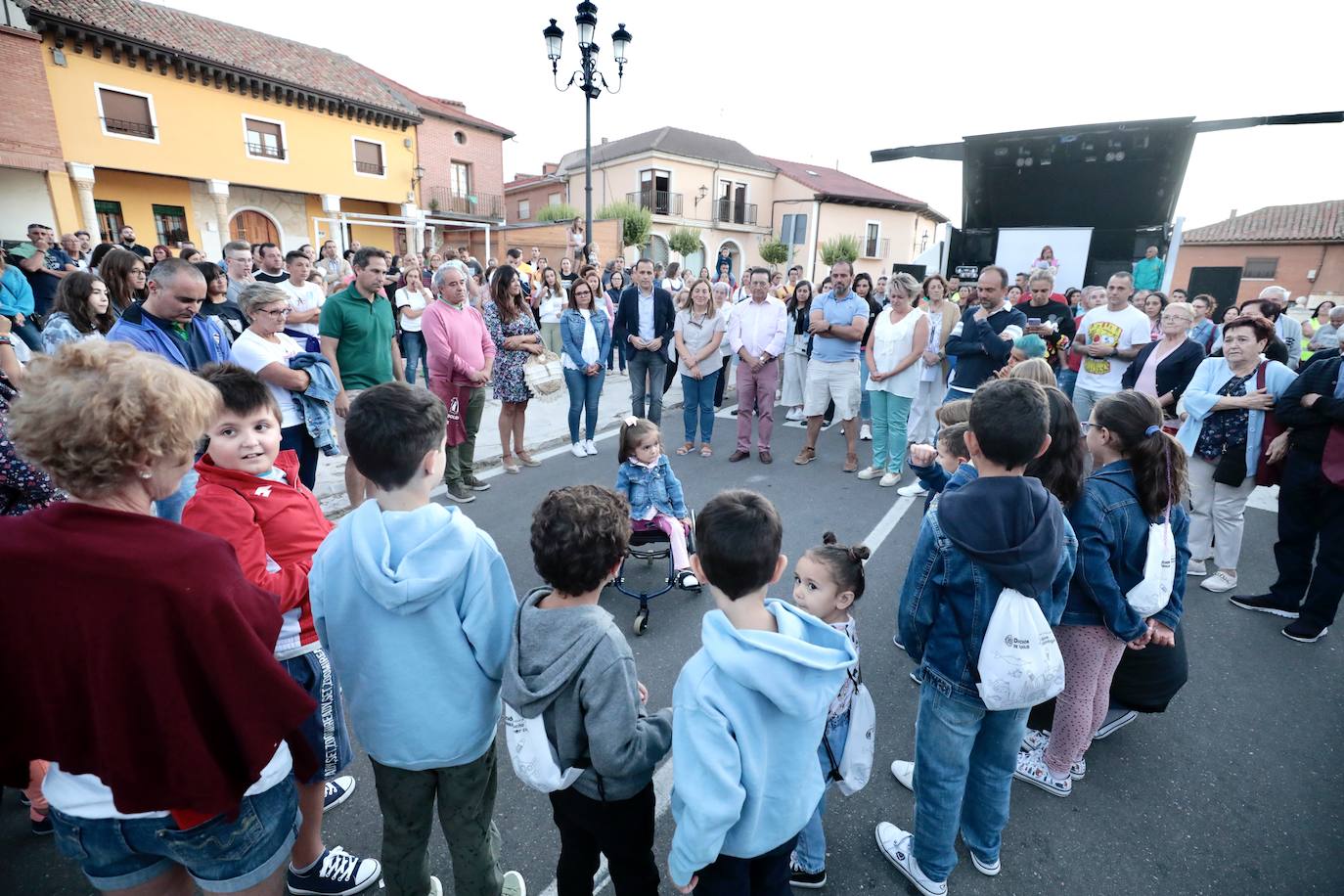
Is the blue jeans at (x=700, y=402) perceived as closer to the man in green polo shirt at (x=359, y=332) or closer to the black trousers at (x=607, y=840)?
the man in green polo shirt at (x=359, y=332)

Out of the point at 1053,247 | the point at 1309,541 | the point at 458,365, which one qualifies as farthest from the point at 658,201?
the point at 1309,541

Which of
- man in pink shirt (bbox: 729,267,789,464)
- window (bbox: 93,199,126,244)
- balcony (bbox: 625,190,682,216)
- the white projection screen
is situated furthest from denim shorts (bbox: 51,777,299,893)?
balcony (bbox: 625,190,682,216)

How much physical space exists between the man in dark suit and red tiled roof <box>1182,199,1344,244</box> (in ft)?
127

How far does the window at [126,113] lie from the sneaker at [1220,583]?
1074 inches

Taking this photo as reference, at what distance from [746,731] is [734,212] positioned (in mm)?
37370

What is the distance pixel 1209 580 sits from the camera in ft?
14.0

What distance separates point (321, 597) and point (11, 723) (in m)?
0.57

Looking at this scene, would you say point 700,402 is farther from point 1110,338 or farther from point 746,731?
point 746,731

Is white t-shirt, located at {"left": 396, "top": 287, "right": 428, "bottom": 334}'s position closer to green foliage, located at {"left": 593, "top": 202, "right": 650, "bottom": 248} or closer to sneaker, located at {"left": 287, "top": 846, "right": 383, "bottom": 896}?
sneaker, located at {"left": 287, "top": 846, "right": 383, "bottom": 896}

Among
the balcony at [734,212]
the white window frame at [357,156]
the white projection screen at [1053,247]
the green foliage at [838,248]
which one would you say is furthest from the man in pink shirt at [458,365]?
the balcony at [734,212]

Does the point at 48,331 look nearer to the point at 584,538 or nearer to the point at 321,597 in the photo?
the point at 321,597

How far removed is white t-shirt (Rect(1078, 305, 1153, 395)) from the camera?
619 centimetres

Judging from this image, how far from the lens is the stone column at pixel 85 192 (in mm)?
17953

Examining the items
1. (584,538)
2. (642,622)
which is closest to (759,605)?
(584,538)
